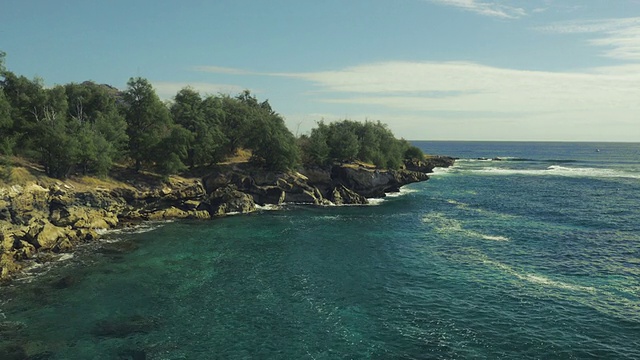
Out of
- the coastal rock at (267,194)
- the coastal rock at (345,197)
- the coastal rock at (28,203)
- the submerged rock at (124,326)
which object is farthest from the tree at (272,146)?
the submerged rock at (124,326)

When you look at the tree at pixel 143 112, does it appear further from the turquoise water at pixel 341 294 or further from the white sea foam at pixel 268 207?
the turquoise water at pixel 341 294

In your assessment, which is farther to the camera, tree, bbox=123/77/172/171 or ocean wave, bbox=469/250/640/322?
tree, bbox=123/77/172/171

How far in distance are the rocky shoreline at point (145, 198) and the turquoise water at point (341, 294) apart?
5734 millimetres

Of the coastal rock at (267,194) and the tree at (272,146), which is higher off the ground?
the tree at (272,146)

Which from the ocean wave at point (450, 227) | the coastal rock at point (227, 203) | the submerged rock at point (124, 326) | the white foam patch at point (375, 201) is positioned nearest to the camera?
the submerged rock at point (124, 326)

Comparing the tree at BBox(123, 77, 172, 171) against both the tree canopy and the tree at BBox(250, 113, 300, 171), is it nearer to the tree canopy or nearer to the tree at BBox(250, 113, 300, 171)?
the tree canopy

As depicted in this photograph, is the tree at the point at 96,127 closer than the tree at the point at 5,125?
No

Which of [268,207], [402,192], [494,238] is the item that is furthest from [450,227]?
[402,192]

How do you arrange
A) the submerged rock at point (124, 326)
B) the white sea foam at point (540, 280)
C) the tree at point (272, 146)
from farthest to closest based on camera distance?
1. the tree at point (272, 146)
2. the white sea foam at point (540, 280)
3. the submerged rock at point (124, 326)

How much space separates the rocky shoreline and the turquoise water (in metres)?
5.73

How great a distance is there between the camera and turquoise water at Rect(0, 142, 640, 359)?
30.9 m

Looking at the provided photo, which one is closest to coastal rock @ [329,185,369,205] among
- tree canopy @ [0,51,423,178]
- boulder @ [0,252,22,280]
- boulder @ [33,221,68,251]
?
tree canopy @ [0,51,423,178]

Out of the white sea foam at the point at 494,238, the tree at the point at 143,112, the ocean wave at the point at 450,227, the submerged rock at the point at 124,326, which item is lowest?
the submerged rock at the point at 124,326

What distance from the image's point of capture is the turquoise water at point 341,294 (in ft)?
101
